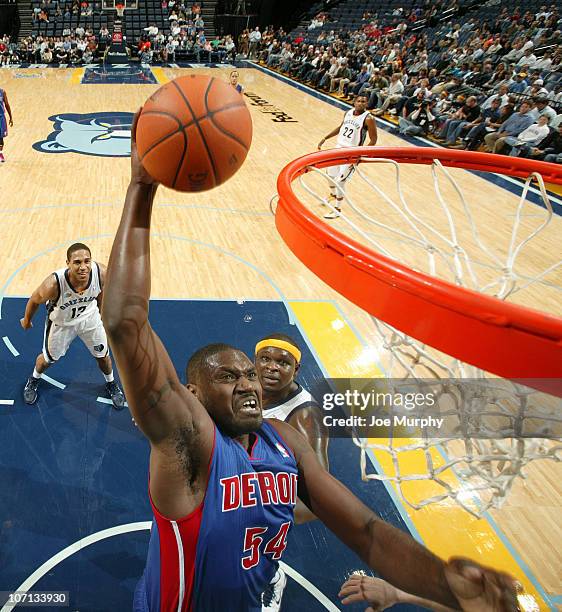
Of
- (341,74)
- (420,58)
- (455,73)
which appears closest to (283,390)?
(455,73)

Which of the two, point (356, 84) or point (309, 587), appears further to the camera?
point (356, 84)

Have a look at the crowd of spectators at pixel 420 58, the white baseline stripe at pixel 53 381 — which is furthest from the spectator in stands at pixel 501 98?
A: the white baseline stripe at pixel 53 381

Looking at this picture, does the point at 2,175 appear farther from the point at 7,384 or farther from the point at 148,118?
the point at 148,118

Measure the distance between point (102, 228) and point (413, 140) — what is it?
26.5 feet

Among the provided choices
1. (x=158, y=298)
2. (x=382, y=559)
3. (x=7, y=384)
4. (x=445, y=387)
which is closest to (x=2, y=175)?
(x=158, y=298)

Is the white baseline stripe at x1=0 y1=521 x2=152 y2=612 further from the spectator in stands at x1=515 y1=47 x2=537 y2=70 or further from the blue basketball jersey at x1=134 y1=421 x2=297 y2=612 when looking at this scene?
the spectator in stands at x1=515 y1=47 x2=537 y2=70

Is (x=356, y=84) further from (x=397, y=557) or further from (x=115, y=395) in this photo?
(x=397, y=557)

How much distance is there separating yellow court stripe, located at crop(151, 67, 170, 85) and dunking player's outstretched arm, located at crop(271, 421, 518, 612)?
18239 mm

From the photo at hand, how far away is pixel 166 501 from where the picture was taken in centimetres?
159

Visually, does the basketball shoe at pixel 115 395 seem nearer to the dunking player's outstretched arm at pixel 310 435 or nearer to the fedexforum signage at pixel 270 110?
the dunking player's outstretched arm at pixel 310 435

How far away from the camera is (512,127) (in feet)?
33.1

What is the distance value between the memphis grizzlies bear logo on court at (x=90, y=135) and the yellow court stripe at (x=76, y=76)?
569 centimetres

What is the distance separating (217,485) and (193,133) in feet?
3.47

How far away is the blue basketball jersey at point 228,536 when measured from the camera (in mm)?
1641
